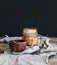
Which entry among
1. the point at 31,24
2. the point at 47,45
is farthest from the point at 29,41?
the point at 31,24

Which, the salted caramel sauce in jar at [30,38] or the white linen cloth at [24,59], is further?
the salted caramel sauce in jar at [30,38]

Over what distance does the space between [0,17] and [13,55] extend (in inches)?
39.7

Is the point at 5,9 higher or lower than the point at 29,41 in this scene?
higher

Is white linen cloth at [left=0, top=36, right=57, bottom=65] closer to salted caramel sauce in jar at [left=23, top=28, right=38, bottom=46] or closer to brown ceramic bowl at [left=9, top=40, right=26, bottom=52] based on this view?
brown ceramic bowl at [left=9, top=40, right=26, bottom=52]

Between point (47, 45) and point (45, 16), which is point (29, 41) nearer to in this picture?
point (47, 45)

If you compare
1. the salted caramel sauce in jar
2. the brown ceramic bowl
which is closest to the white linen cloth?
the brown ceramic bowl

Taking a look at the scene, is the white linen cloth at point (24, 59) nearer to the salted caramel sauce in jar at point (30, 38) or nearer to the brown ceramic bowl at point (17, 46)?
the brown ceramic bowl at point (17, 46)

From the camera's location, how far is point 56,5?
215cm

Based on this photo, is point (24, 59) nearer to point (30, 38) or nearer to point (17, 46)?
point (17, 46)

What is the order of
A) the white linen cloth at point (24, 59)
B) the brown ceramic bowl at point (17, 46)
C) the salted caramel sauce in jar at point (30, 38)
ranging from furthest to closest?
the salted caramel sauce in jar at point (30, 38) → the brown ceramic bowl at point (17, 46) → the white linen cloth at point (24, 59)

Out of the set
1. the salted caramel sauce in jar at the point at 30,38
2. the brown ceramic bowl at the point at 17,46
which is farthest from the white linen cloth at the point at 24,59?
the salted caramel sauce in jar at the point at 30,38

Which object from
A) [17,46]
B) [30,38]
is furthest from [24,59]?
[30,38]

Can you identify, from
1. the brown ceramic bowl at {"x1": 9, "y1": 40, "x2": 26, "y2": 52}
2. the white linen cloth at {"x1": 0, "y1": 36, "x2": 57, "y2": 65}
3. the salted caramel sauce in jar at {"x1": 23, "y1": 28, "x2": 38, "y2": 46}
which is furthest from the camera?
the salted caramel sauce in jar at {"x1": 23, "y1": 28, "x2": 38, "y2": 46}

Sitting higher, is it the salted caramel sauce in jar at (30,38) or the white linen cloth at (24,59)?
the salted caramel sauce in jar at (30,38)
